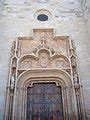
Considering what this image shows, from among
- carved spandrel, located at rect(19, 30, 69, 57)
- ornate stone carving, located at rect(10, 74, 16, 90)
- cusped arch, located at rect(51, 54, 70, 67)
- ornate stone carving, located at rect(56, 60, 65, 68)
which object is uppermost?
carved spandrel, located at rect(19, 30, 69, 57)

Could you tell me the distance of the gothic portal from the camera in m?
7.55

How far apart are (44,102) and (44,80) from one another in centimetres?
87

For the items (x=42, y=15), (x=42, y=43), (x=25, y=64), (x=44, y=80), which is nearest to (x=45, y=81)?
(x=44, y=80)

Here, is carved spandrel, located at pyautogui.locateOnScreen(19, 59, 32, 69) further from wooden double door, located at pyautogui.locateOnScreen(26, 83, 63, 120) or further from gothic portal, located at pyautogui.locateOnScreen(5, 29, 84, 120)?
wooden double door, located at pyautogui.locateOnScreen(26, 83, 63, 120)

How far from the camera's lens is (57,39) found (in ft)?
30.3

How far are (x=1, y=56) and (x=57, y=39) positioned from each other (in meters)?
2.47

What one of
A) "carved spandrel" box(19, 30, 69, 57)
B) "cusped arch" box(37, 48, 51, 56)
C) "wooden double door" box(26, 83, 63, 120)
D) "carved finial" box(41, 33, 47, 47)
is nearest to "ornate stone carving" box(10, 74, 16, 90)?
"wooden double door" box(26, 83, 63, 120)

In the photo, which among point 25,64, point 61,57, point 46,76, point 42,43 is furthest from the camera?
point 42,43

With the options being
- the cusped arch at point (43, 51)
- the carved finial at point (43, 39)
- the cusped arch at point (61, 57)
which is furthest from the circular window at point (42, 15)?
the cusped arch at point (61, 57)

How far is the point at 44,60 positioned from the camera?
340 inches

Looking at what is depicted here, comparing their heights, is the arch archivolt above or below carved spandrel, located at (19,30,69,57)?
below

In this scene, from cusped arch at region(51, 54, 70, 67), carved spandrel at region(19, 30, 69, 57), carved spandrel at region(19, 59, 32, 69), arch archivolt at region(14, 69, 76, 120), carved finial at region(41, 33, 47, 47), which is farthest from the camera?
carved finial at region(41, 33, 47, 47)

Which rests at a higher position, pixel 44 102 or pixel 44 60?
Result: pixel 44 60

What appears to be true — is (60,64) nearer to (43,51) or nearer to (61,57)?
(61,57)
